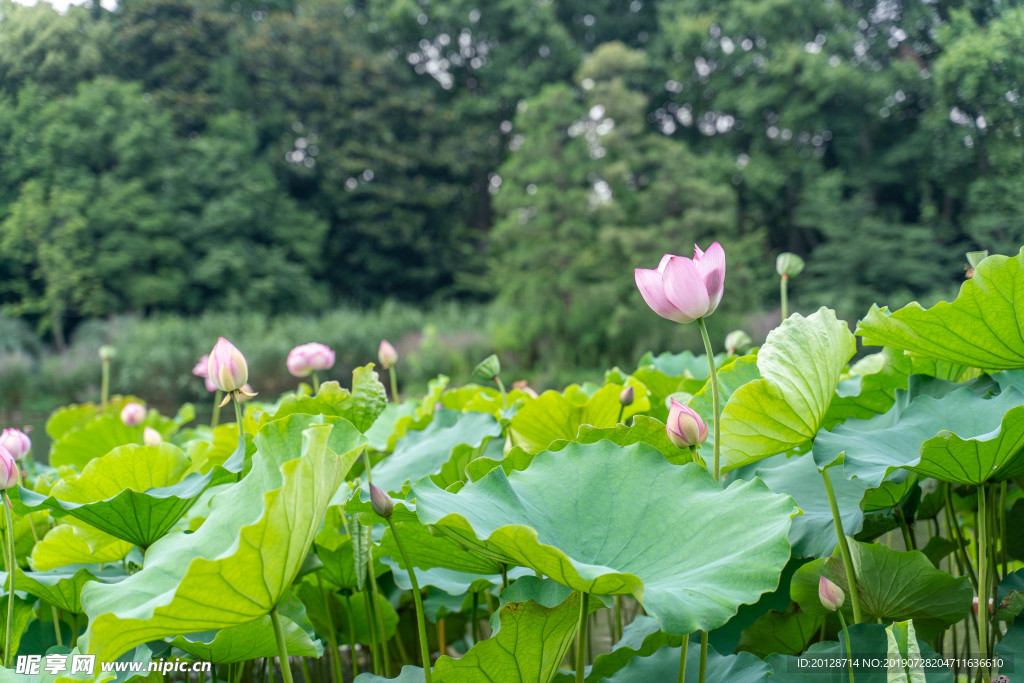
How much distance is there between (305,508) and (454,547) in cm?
17

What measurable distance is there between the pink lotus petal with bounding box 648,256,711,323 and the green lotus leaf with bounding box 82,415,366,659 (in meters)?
0.21

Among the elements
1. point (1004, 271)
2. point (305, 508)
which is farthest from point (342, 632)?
point (1004, 271)

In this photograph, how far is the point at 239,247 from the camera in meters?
7.84

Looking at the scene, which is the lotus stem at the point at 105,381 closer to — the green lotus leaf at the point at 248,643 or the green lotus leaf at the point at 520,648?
the green lotus leaf at the point at 248,643

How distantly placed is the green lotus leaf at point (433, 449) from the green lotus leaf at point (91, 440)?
56cm

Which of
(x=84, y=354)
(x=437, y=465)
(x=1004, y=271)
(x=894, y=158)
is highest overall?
(x=894, y=158)

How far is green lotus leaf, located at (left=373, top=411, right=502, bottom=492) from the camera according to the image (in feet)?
2.00

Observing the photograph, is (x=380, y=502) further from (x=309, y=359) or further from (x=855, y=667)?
(x=309, y=359)

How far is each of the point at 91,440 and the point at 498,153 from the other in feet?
32.3

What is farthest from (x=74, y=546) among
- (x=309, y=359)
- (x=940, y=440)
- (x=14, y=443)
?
(x=940, y=440)

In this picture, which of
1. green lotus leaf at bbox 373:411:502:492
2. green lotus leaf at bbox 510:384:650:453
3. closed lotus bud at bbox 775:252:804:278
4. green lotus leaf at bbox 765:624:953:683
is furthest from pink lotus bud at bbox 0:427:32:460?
closed lotus bud at bbox 775:252:804:278

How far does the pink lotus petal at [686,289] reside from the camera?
41cm

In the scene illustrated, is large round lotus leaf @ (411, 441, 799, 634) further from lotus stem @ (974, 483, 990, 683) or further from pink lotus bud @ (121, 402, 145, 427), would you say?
pink lotus bud @ (121, 402, 145, 427)

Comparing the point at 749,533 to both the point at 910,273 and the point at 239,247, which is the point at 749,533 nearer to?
the point at 910,273
